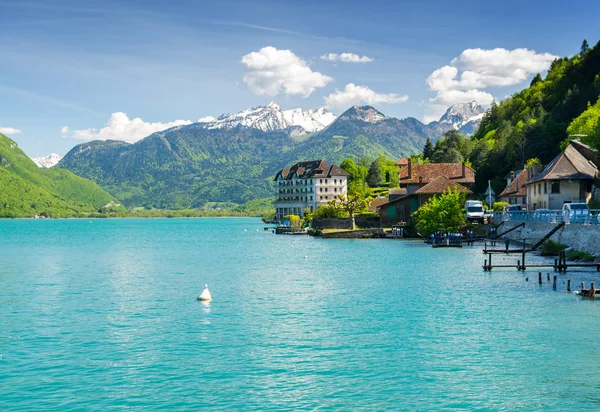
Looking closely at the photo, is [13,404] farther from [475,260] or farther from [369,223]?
[369,223]

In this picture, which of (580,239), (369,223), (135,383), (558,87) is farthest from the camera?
(558,87)

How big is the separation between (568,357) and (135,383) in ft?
51.7

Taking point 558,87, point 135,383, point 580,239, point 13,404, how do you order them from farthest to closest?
point 558,87, point 580,239, point 135,383, point 13,404

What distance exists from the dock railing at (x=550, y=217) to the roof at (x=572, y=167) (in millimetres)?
5315

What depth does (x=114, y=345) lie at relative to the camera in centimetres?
2600

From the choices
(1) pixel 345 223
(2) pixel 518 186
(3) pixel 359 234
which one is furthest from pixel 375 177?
(2) pixel 518 186

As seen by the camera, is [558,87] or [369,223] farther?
[558,87]

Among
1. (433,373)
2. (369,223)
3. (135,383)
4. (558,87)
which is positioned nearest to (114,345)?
(135,383)

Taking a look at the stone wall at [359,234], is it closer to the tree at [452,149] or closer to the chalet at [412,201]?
the chalet at [412,201]

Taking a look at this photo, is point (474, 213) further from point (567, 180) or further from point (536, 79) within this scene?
point (536, 79)

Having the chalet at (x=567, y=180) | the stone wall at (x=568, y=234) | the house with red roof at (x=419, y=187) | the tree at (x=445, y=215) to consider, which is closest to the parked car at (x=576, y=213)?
the stone wall at (x=568, y=234)

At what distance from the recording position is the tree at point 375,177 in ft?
626

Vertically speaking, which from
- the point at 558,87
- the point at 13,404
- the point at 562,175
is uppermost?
the point at 558,87

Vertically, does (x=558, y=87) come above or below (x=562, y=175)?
above
